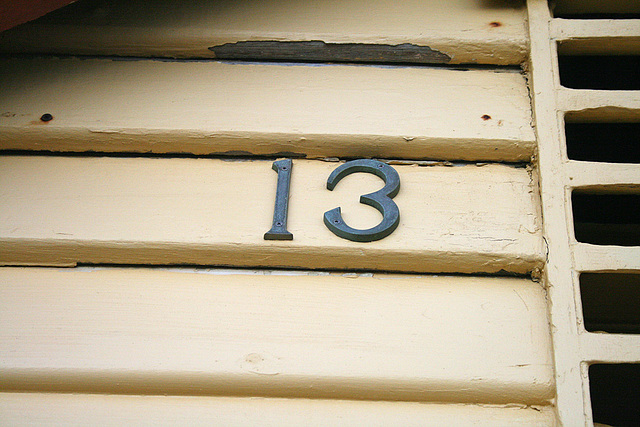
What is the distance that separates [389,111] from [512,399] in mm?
665

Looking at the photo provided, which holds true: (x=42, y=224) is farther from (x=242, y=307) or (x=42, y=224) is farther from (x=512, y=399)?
(x=512, y=399)

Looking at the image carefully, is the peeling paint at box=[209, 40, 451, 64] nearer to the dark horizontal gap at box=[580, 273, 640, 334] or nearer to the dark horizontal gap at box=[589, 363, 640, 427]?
the dark horizontal gap at box=[580, 273, 640, 334]

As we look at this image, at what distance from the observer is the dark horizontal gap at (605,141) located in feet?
5.71

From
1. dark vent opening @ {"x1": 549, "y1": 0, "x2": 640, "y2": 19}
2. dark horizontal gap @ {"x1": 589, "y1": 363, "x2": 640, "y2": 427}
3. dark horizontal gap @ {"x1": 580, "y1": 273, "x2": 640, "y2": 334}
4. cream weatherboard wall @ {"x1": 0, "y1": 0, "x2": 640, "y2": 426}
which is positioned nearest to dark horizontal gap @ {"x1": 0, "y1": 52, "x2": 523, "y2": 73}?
cream weatherboard wall @ {"x1": 0, "y1": 0, "x2": 640, "y2": 426}

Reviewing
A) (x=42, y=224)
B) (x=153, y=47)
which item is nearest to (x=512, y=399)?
(x=42, y=224)

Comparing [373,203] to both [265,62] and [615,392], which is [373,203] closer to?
[265,62]

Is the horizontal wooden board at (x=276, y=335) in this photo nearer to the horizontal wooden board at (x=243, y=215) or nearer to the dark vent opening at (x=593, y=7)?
the horizontal wooden board at (x=243, y=215)

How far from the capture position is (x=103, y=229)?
3.92 feet

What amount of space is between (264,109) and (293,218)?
0.29m

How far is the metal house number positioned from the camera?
116cm

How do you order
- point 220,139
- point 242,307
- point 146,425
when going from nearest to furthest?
1. point 146,425
2. point 242,307
3. point 220,139

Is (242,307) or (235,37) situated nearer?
(242,307)

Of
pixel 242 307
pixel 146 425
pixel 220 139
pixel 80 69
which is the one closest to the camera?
pixel 146 425

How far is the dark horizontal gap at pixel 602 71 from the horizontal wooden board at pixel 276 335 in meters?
0.90
